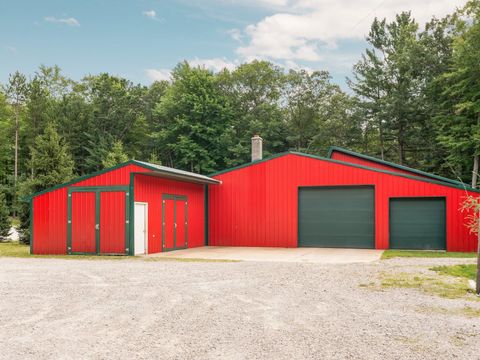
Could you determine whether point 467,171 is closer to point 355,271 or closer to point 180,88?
point 355,271

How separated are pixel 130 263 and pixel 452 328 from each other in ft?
31.9

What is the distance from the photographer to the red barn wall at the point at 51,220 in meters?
17.1

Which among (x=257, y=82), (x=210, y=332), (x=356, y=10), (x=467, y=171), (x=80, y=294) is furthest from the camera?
(x=257, y=82)

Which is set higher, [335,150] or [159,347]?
[335,150]

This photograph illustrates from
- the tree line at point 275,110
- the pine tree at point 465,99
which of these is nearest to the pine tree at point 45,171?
the tree line at point 275,110

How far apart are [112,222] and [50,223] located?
2.97m

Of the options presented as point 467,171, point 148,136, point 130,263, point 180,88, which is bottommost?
point 130,263

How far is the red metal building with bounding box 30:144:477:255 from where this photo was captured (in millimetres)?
16359

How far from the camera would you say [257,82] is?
46969 millimetres

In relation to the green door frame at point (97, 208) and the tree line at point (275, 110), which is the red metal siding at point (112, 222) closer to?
the green door frame at point (97, 208)

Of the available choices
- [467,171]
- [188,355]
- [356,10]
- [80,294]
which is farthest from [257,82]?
[188,355]

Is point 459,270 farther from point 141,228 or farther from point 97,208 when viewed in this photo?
point 97,208

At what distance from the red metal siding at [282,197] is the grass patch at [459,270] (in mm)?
6039

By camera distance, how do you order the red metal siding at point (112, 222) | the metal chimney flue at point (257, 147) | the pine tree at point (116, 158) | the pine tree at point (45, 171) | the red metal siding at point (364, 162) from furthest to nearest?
the pine tree at point (116, 158) → the metal chimney flue at point (257, 147) → the pine tree at point (45, 171) → the red metal siding at point (364, 162) → the red metal siding at point (112, 222)
